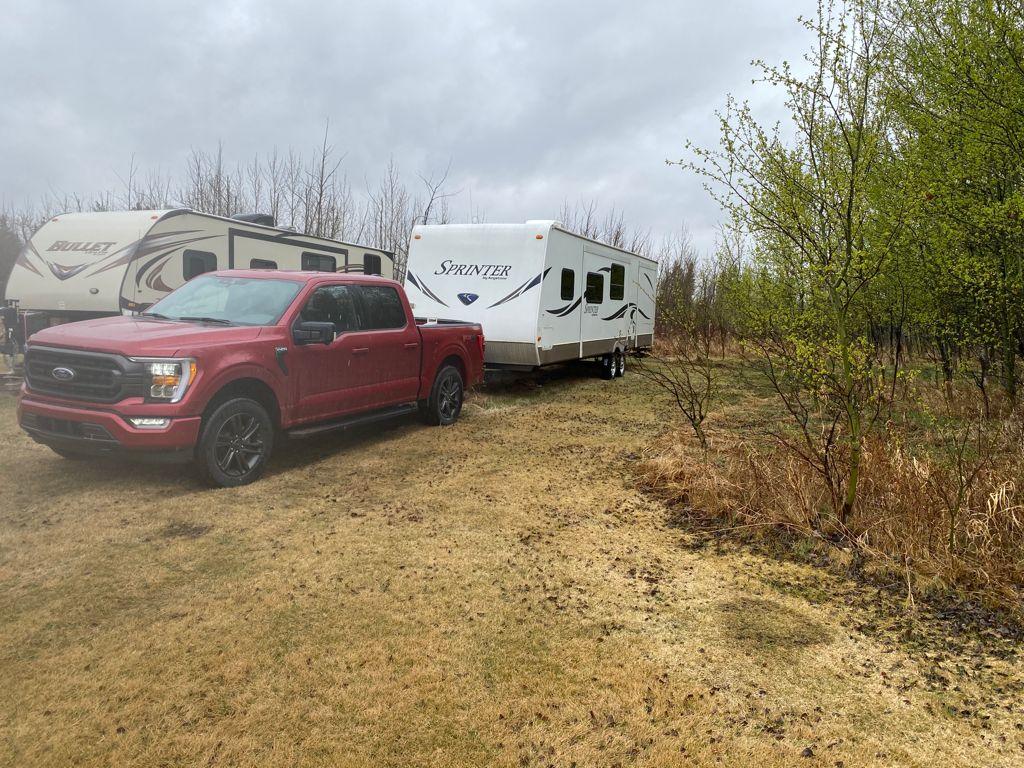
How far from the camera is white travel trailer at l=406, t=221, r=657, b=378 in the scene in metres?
11.3

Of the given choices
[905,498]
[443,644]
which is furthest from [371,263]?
[443,644]

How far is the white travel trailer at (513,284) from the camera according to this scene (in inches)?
444

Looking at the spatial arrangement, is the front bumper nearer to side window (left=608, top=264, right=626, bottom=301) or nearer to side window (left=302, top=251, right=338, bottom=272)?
side window (left=302, top=251, right=338, bottom=272)

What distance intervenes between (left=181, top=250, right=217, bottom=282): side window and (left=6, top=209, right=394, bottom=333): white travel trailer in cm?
1

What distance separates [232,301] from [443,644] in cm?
458

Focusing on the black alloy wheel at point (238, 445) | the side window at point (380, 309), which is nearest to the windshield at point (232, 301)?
the side window at point (380, 309)

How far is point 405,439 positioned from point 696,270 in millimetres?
19614

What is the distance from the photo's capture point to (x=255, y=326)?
636cm

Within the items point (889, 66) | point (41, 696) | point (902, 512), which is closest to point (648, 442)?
point (902, 512)

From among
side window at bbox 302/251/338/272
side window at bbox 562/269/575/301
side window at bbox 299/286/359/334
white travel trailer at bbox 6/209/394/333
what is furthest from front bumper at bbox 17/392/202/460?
side window at bbox 302/251/338/272

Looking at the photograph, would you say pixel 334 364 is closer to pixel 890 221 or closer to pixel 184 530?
pixel 184 530

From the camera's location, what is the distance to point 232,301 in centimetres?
683

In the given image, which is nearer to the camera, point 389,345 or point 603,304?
point 389,345

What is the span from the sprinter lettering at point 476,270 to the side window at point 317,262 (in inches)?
107
